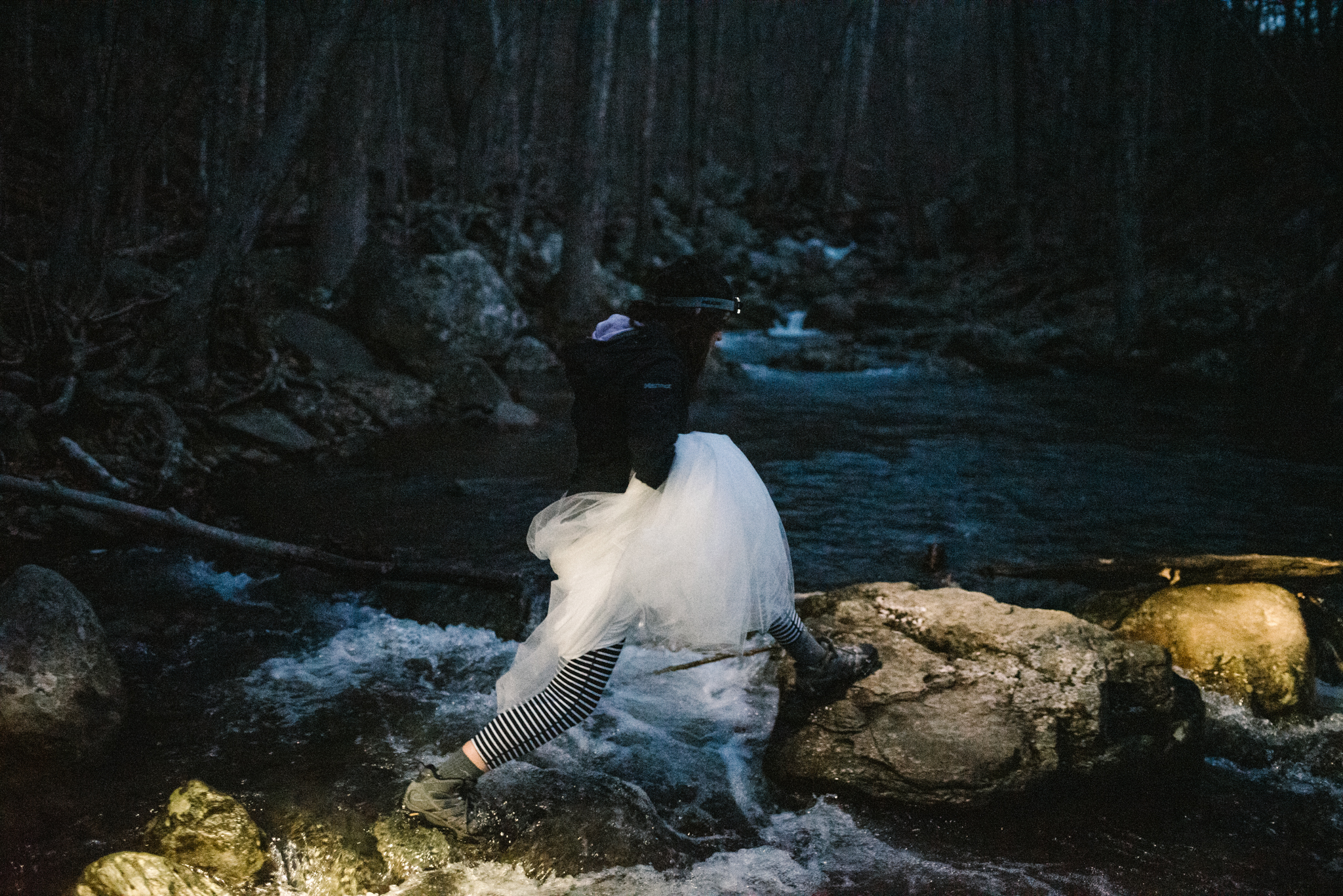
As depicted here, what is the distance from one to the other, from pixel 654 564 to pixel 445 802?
1.14m

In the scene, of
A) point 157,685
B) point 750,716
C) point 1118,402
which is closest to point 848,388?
point 1118,402

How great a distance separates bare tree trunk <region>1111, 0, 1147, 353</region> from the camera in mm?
18094

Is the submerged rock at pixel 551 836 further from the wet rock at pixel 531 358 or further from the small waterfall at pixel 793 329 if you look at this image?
the small waterfall at pixel 793 329

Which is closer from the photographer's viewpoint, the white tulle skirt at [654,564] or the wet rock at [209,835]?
the wet rock at [209,835]

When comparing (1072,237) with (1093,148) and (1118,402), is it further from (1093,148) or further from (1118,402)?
(1118,402)

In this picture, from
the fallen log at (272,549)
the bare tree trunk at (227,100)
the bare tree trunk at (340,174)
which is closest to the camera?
the fallen log at (272,549)

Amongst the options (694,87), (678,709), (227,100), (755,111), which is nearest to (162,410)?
(227,100)

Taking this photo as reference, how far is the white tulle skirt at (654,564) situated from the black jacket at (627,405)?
100mm

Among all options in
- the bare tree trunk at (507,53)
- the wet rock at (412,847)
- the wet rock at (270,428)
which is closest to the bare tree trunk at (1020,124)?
the bare tree trunk at (507,53)

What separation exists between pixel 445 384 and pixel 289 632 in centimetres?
696

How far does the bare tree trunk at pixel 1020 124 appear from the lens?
27656mm

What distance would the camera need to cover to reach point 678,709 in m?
4.48

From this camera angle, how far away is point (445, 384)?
38.8ft

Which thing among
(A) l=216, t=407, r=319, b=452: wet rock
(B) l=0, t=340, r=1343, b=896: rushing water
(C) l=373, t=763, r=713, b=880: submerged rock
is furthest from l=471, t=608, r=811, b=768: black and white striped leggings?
(A) l=216, t=407, r=319, b=452: wet rock
